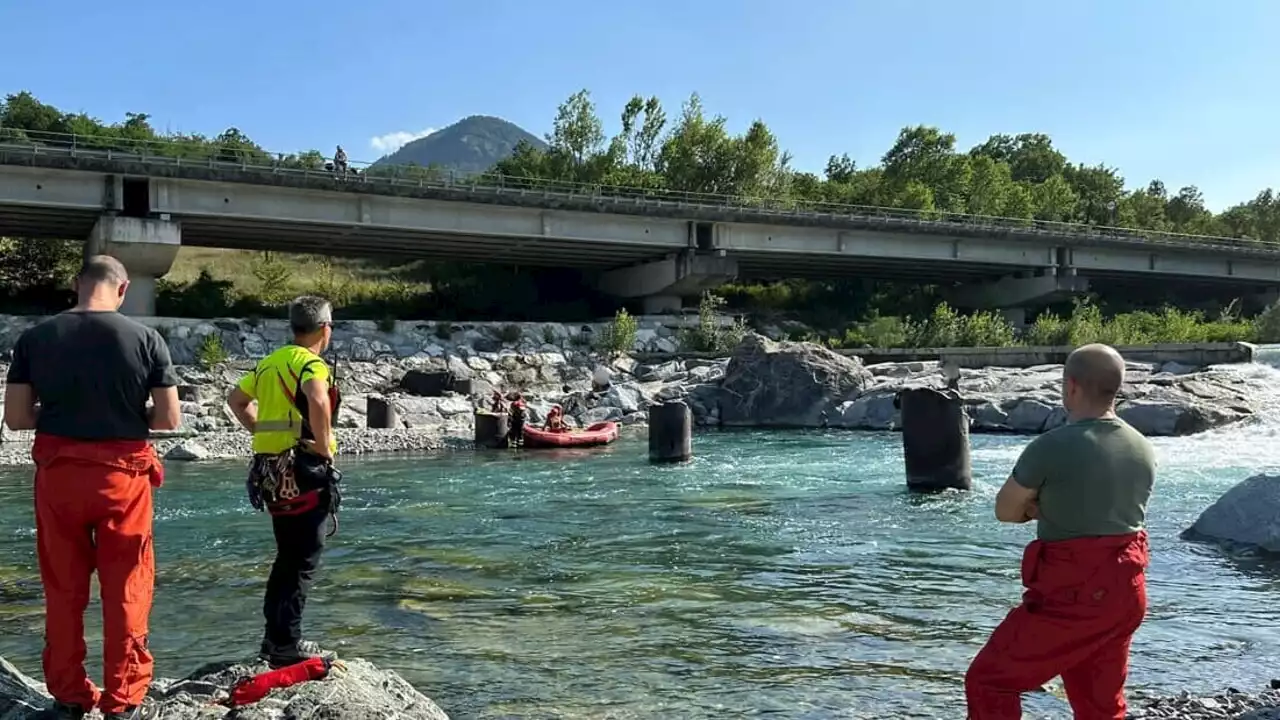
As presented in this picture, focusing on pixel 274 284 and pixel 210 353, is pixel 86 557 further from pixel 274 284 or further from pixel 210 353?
pixel 274 284

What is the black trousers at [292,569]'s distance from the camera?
4.74 m

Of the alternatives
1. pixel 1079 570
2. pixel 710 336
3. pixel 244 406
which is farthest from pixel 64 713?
pixel 710 336

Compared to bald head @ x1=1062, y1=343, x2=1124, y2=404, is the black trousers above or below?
below

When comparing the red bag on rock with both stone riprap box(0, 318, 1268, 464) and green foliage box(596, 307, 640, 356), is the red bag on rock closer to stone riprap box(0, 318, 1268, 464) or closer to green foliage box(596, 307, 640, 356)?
stone riprap box(0, 318, 1268, 464)

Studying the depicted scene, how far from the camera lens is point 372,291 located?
46688mm

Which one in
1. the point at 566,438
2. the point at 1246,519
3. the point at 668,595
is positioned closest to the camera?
the point at 668,595

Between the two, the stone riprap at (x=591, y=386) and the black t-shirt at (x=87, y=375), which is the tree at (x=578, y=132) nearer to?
the stone riprap at (x=591, y=386)

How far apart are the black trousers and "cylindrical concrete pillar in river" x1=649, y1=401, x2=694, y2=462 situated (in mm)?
14783

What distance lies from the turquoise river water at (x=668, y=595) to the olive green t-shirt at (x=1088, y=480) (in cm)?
200

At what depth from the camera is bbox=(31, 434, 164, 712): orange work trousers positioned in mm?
4047

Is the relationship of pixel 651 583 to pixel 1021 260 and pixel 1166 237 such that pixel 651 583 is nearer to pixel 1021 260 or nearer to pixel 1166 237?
pixel 1021 260

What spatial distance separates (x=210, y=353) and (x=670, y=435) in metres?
16.7

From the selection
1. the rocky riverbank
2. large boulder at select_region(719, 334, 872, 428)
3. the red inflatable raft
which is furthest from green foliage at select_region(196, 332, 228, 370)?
the rocky riverbank

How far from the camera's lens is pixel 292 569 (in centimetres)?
481
